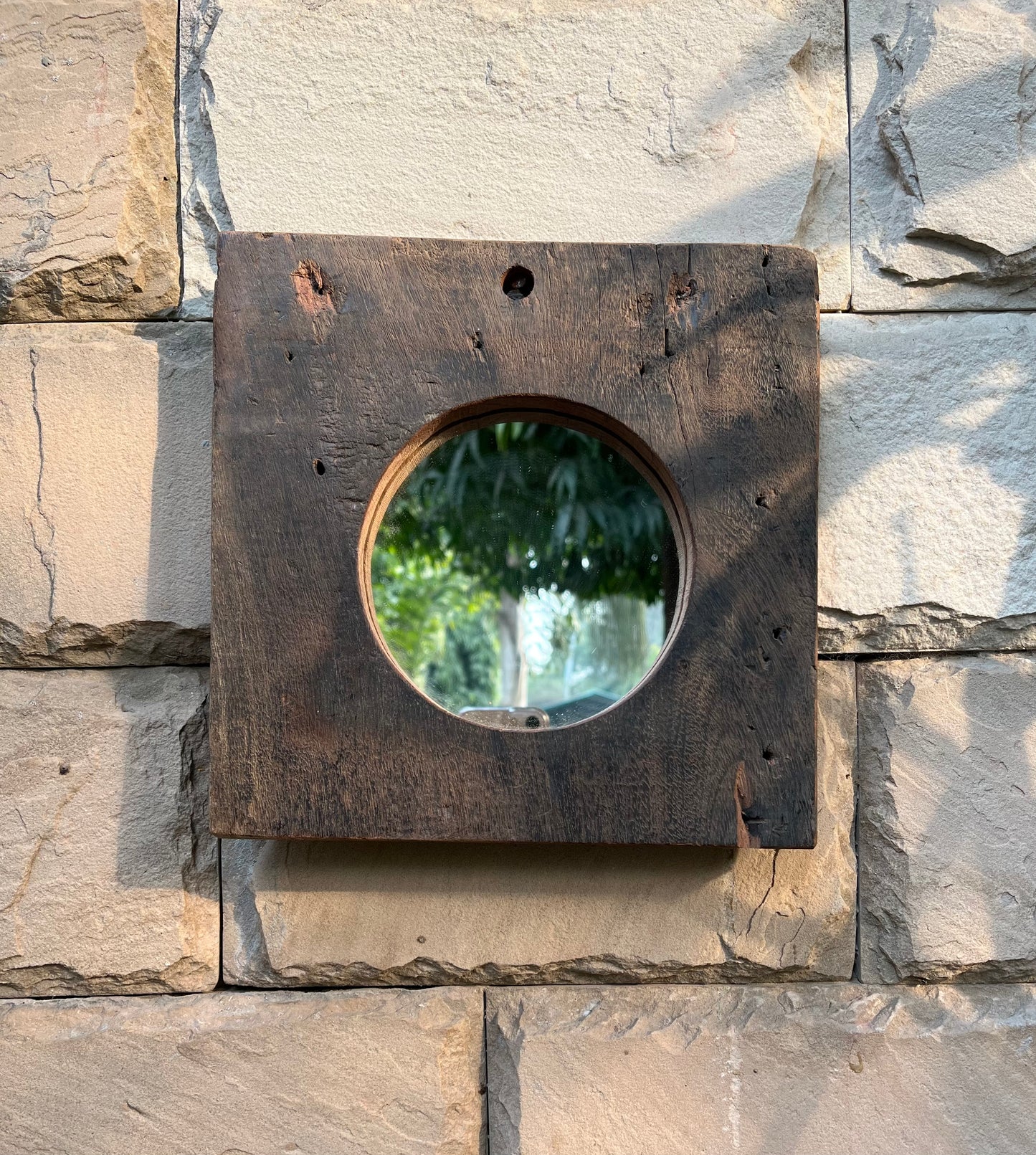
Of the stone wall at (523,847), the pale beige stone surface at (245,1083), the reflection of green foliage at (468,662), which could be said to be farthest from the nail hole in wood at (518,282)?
the reflection of green foliage at (468,662)

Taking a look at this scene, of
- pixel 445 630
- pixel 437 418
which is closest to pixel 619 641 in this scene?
pixel 437 418

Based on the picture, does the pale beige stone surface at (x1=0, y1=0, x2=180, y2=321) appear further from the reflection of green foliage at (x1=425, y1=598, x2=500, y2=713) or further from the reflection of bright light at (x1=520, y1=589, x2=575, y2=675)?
the reflection of green foliage at (x1=425, y1=598, x2=500, y2=713)

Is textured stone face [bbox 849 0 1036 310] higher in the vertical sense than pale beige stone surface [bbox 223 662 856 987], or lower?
higher

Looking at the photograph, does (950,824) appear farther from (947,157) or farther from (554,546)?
(554,546)

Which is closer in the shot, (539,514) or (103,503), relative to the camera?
(103,503)

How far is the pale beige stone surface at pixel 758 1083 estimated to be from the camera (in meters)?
1.14

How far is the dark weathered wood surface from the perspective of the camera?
3.56 ft

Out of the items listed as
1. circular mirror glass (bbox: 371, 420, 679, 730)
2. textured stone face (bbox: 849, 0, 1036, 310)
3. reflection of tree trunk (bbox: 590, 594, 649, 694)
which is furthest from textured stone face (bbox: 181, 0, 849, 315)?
reflection of tree trunk (bbox: 590, 594, 649, 694)

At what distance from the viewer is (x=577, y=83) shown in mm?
1232

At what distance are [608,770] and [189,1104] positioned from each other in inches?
26.1

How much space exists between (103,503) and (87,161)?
1.51 ft

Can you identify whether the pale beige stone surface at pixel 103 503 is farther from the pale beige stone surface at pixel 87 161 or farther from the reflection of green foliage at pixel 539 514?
the reflection of green foliage at pixel 539 514

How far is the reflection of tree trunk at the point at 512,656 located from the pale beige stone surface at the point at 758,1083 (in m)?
1.54

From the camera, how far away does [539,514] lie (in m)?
1.75
